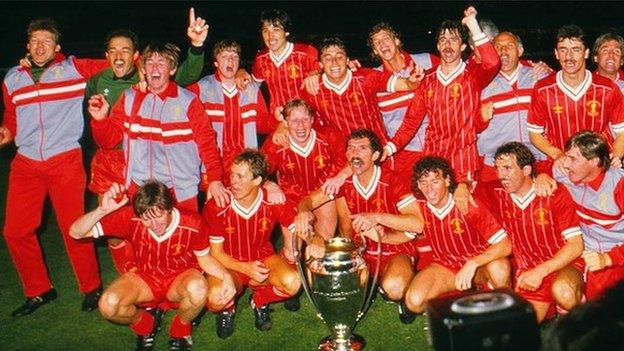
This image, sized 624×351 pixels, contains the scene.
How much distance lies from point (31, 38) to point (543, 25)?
14.2m

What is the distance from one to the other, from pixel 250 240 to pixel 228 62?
1.34 metres

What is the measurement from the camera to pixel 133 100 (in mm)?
4383

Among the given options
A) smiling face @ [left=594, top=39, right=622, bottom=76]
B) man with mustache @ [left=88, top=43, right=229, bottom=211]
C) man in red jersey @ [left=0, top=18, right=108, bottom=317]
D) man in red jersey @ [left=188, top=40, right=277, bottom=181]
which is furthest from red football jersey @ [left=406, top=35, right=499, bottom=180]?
man in red jersey @ [left=0, top=18, right=108, bottom=317]

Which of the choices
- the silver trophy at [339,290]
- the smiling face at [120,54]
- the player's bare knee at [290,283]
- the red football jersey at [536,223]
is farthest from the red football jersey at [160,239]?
the red football jersey at [536,223]

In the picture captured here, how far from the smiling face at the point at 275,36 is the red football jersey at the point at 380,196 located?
3.99ft

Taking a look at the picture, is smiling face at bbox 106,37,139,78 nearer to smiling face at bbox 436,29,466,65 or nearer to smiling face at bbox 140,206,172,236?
smiling face at bbox 140,206,172,236

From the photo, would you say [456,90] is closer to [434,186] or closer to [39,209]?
[434,186]

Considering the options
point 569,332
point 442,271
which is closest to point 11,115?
point 442,271

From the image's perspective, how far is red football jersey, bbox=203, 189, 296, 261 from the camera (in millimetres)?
4238

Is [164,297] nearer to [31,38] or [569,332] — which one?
[31,38]

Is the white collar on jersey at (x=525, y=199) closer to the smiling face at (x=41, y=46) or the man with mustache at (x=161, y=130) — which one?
the man with mustache at (x=161, y=130)

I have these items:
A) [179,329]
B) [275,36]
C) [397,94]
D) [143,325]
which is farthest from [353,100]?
[143,325]

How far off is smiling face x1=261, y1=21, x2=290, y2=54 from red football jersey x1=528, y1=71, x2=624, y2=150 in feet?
6.06

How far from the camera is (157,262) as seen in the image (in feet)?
13.4
